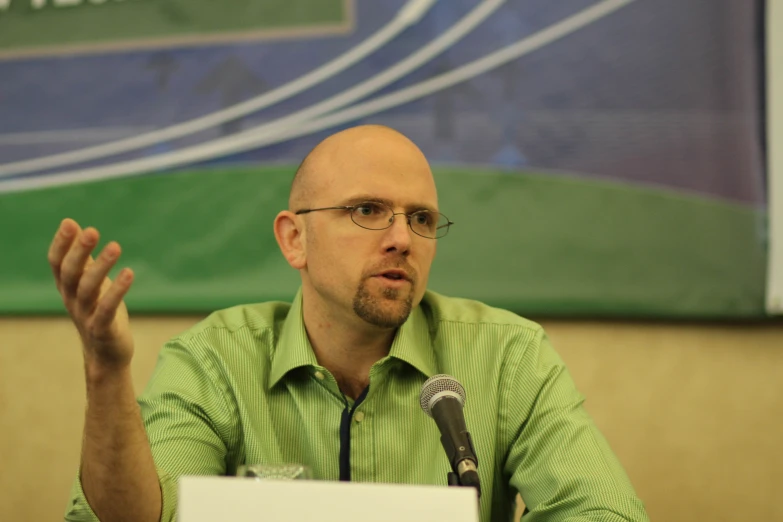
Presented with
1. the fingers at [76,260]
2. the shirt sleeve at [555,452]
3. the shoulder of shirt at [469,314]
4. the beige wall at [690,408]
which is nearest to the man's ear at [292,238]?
the shoulder of shirt at [469,314]

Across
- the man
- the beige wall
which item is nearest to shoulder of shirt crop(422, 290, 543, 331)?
the man

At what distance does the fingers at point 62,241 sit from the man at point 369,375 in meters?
0.57

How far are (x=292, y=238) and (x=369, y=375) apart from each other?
40 centimetres

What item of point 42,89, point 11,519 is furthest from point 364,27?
point 11,519

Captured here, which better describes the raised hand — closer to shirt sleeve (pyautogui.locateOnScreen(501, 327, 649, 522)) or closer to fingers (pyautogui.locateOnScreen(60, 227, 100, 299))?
fingers (pyautogui.locateOnScreen(60, 227, 100, 299))

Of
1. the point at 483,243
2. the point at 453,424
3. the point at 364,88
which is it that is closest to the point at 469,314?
the point at 483,243

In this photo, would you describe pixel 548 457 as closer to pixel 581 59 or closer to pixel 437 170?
pixel 437 170

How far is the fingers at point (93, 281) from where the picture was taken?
101 cm

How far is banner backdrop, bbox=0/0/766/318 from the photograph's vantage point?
2.24 meters

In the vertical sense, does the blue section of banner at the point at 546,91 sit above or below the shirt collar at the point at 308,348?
above

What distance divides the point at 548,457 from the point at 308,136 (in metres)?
1.31

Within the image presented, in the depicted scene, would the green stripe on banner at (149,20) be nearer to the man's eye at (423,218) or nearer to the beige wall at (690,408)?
the man's eye at (423,218)

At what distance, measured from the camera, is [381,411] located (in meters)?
1.68

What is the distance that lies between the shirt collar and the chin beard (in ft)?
0.29
